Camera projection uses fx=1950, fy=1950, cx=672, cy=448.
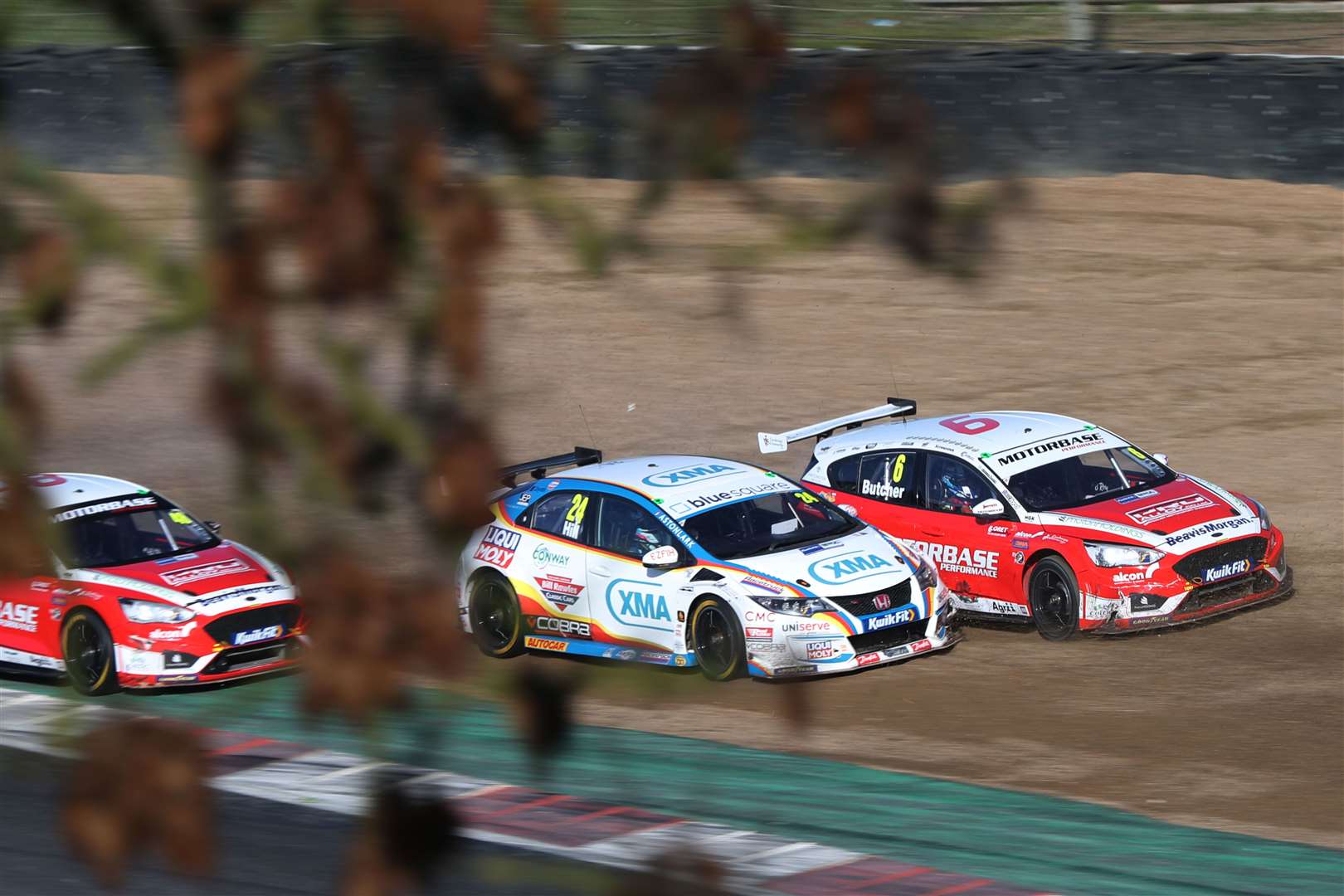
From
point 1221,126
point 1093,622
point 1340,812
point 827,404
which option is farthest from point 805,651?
point 1221,126

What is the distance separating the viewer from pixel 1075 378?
21.2 meters

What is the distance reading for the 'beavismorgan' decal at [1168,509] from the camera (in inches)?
546

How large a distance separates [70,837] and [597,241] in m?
1.04

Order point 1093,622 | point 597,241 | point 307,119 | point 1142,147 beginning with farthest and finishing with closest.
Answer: point 1142,147 < point 1093,622 < point 597,241 < point 307,119

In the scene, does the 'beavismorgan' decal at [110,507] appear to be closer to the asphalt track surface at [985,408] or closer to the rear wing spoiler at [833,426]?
the asphalt track surface at [985,408]

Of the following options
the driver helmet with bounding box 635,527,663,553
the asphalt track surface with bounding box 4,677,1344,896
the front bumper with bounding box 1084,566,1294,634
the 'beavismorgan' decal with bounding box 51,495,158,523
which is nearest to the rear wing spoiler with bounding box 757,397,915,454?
the driver helmet with bounding box 635,527,663,553

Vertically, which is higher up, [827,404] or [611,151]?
[611,151]

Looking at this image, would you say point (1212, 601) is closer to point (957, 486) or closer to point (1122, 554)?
point (1122, 554)

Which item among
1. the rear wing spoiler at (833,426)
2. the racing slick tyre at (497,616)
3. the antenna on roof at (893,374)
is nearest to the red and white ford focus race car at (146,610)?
the racing slick tyre at (497,616)

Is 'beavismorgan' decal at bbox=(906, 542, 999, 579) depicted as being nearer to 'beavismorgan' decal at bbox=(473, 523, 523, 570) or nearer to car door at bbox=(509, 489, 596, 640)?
car door at bbox=(509, 489, 596, 640)

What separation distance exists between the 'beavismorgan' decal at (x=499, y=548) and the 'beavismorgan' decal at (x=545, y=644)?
551mm

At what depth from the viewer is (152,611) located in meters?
12.6

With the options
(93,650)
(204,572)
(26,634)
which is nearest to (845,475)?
(204,572)

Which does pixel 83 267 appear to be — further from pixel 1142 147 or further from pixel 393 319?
pixel 1142 147
